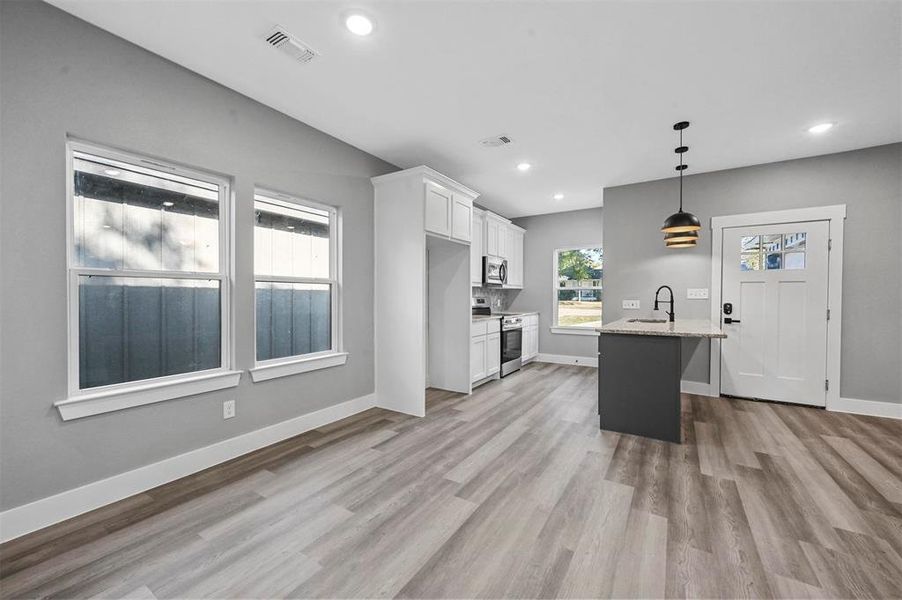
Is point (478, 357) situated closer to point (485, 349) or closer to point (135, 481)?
point (485, 349)

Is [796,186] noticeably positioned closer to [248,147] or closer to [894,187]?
[894,187]

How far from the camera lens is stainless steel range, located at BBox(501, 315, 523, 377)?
5.31 m

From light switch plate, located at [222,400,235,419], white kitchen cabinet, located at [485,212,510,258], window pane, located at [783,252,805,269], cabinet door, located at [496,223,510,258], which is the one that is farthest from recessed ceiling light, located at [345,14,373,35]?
window pane, located at [783,252,805,269]

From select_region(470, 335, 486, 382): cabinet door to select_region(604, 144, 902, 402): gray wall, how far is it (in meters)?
2.30

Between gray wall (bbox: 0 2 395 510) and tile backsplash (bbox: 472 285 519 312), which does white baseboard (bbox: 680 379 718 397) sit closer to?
tile backsplash (bbox: 472 285 519 312)

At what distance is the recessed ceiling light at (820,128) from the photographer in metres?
3.21

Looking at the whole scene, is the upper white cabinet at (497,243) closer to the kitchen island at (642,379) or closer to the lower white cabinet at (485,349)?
the lower white cabinet at (485,349)

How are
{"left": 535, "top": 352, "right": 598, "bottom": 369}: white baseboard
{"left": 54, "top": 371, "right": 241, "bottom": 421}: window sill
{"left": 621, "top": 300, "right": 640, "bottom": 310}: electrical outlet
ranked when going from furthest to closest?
{"left": 535, "top": 352, "right": 598, "bottom": 369}: white baseboard < {"left": 621, "top": 300, "right": 640, "bottom": 310}: electrical outlet < {"left": 54, "top": 371, "right": 241, "bottom": 421}: window sill

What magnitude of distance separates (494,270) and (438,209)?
209 cm

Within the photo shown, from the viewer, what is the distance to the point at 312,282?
11.0ft

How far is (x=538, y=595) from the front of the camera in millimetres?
1446

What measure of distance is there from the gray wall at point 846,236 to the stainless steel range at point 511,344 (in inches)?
72.6

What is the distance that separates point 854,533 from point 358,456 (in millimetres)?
2905

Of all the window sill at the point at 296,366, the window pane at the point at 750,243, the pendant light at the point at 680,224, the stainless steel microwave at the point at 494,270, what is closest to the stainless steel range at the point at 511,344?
the stainless steel microwave at the point at 494,270
